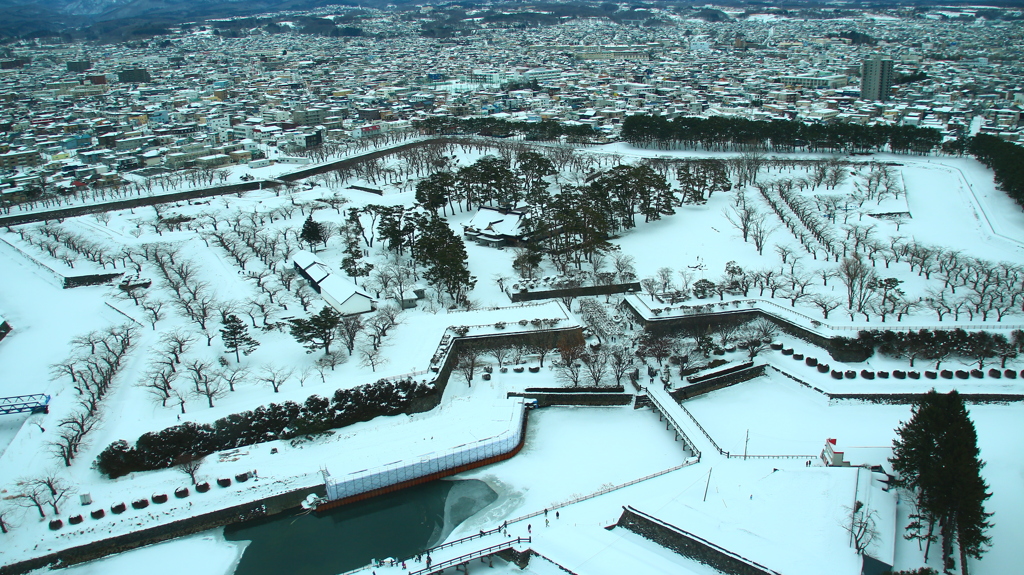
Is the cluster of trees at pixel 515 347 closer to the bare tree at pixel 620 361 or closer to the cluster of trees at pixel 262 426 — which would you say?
the bare tree at pixel 620 361

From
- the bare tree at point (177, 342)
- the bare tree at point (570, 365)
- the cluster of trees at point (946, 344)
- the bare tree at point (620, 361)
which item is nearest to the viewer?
the cluster of trees at point (946, 344)

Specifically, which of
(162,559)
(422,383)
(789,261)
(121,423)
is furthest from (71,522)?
(789,261)

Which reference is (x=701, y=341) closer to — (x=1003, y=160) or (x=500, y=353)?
(x=500, y=353)

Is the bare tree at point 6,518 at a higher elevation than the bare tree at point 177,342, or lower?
lower

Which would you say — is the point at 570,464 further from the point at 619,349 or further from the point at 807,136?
the point at 807,136

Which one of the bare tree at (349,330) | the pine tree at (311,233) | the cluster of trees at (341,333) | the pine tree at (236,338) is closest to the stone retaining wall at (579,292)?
the cluster of trees at (341,333)

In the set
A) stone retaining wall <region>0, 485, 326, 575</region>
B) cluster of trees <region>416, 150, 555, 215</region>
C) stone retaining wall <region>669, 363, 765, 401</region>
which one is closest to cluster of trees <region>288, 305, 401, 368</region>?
stone retaining wall <region>0, 485, 326, 575</region>
